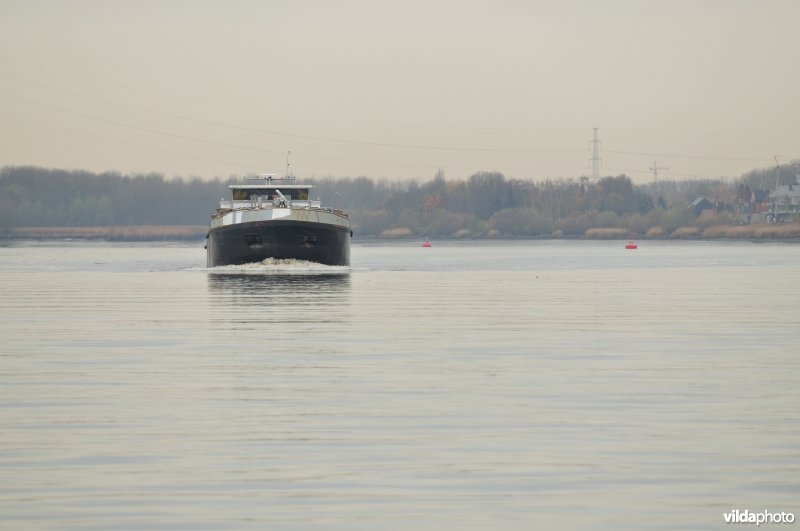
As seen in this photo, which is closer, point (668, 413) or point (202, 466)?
point (202, 466)

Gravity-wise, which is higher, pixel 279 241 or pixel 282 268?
pixel 279 241

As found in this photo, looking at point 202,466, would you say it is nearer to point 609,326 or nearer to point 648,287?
point 609,326

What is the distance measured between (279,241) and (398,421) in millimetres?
58616

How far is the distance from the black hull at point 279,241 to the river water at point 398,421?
36889 mm

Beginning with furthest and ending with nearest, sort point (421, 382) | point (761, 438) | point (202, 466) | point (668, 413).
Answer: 1. point (421, 382)
2. point (668, 413)
3. point (761, 438)
4. point (202, 466)

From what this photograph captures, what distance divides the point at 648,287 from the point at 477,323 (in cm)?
2506

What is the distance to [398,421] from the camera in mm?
18047

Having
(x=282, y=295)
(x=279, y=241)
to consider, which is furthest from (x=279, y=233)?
(x=282, y=295)

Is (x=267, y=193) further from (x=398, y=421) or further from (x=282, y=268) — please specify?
(x=398, y=421)

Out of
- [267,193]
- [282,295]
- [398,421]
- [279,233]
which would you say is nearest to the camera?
[398,421]

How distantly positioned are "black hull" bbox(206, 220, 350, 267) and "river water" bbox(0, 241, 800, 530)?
121 ft

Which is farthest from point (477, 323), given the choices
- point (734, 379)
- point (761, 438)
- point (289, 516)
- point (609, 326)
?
point (289, 516)

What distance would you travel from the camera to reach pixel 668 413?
18797 mm

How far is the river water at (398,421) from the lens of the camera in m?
13.1
